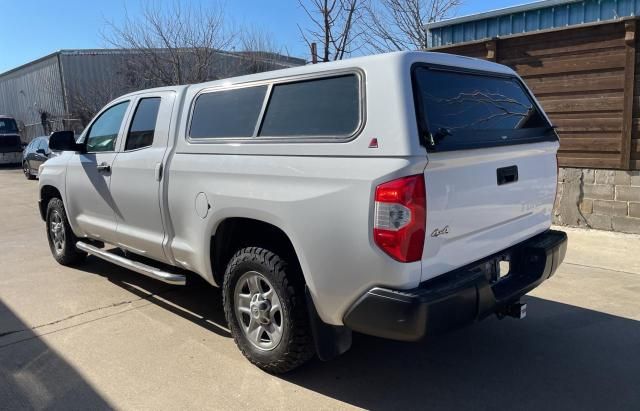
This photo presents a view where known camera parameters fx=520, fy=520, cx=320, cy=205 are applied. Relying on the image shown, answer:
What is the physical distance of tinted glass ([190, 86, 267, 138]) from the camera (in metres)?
3.58

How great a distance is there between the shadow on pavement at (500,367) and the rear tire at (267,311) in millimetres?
248

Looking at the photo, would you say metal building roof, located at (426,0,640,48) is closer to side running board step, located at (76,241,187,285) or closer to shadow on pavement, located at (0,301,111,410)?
side running board step, located at (76,241,187,285)

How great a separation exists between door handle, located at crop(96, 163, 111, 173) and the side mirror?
1.57ft

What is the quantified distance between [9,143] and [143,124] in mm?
22135

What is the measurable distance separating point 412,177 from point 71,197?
14.0 ft

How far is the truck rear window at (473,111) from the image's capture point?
111 inches

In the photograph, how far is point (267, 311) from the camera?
343 centimetres

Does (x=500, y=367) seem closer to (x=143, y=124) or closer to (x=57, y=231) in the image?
(x=143, y=124)

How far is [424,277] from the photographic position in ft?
9.04

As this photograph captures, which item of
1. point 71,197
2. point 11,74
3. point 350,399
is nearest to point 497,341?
point 350,399

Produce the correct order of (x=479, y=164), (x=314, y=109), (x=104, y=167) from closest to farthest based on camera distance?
(x=479, y=164) < (x=314, y=109) < (x=104, y=167)

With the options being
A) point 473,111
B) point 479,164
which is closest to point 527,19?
point 473,111

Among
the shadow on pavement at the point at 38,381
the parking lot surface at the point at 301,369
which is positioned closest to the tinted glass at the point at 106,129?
the parking lot surface at the point at 301,369

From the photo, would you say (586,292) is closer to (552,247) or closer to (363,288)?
(552,247)
